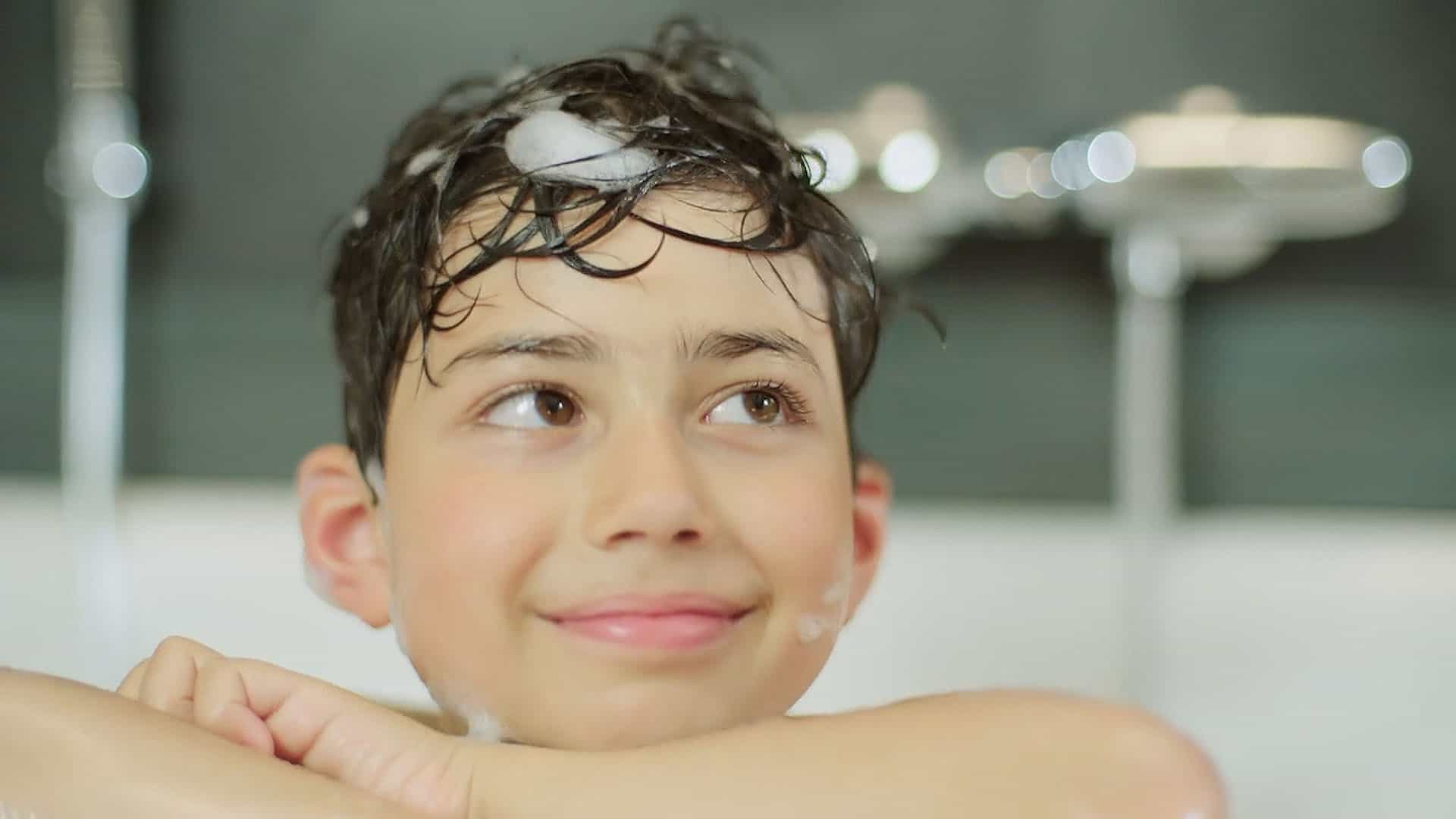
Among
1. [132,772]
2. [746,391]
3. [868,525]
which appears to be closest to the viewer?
[132,772]

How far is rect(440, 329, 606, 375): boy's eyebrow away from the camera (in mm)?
515

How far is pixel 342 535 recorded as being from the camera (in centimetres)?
63

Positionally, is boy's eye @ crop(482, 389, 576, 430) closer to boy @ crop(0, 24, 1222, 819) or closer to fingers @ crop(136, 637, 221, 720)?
boy @ crop(0, 24, 1222, 819)

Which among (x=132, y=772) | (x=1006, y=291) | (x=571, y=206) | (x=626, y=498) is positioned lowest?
(x=132, y=772)

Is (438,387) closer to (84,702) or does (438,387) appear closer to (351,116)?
(84,702)

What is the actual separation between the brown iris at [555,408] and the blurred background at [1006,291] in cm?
82

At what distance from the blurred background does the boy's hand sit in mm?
863

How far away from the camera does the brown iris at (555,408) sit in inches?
20.7

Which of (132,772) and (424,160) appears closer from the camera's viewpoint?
(132,772)

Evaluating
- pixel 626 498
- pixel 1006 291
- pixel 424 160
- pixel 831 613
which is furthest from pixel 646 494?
pixel 1006 291

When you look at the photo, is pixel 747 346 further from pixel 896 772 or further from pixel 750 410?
pixel 896 772

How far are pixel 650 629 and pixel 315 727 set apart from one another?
0.38 ft

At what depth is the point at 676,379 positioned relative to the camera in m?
0.51

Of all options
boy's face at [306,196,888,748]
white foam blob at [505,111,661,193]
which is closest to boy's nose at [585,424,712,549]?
boy's face at [306,196,888,748]
